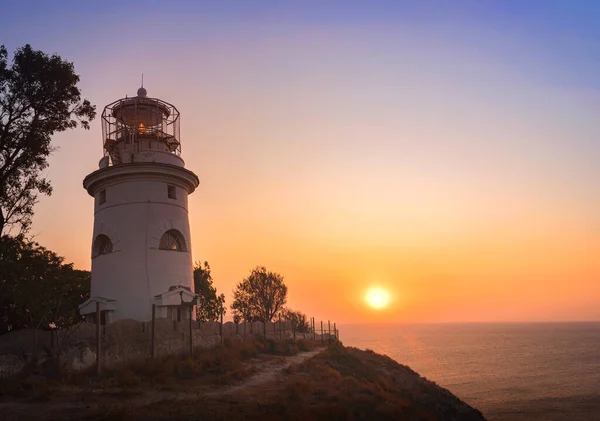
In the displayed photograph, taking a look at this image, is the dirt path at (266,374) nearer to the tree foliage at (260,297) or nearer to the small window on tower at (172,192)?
the small window on tower at (172,192)

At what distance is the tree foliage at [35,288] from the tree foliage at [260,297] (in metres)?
29.5

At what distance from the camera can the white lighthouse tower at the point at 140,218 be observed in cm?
2738

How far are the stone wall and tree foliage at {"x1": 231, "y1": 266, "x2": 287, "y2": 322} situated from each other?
119 feet

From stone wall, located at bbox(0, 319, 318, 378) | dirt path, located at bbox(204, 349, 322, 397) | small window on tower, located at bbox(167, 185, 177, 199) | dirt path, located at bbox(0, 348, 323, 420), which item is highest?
small window on tower, located at bbox(167, 185, 177, 199)

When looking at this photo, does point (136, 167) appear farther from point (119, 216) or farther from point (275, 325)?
point (275, 325)

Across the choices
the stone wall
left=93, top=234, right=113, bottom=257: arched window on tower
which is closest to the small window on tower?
left=93, top=234, right=113, bottom=257: arched window on tower

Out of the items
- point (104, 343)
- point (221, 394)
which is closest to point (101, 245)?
point (104, 343)

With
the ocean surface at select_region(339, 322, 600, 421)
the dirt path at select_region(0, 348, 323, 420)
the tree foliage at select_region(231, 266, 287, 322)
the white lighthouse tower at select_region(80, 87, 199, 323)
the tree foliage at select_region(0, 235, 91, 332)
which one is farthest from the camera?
the tree foliage at select_region(231, 266, 287, 322)

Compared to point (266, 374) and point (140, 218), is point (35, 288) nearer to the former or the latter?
point (140, 218)

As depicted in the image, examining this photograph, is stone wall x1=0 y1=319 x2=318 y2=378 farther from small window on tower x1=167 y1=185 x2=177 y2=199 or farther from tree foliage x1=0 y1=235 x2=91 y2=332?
small window on tower x1=167 y1=185 x2=177 y2=199

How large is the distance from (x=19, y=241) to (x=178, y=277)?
318 inches

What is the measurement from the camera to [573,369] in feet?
260

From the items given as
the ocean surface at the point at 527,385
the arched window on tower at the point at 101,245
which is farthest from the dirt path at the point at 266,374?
the ocean surface at the point at 527,385

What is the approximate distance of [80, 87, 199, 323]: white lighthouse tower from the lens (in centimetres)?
2738
